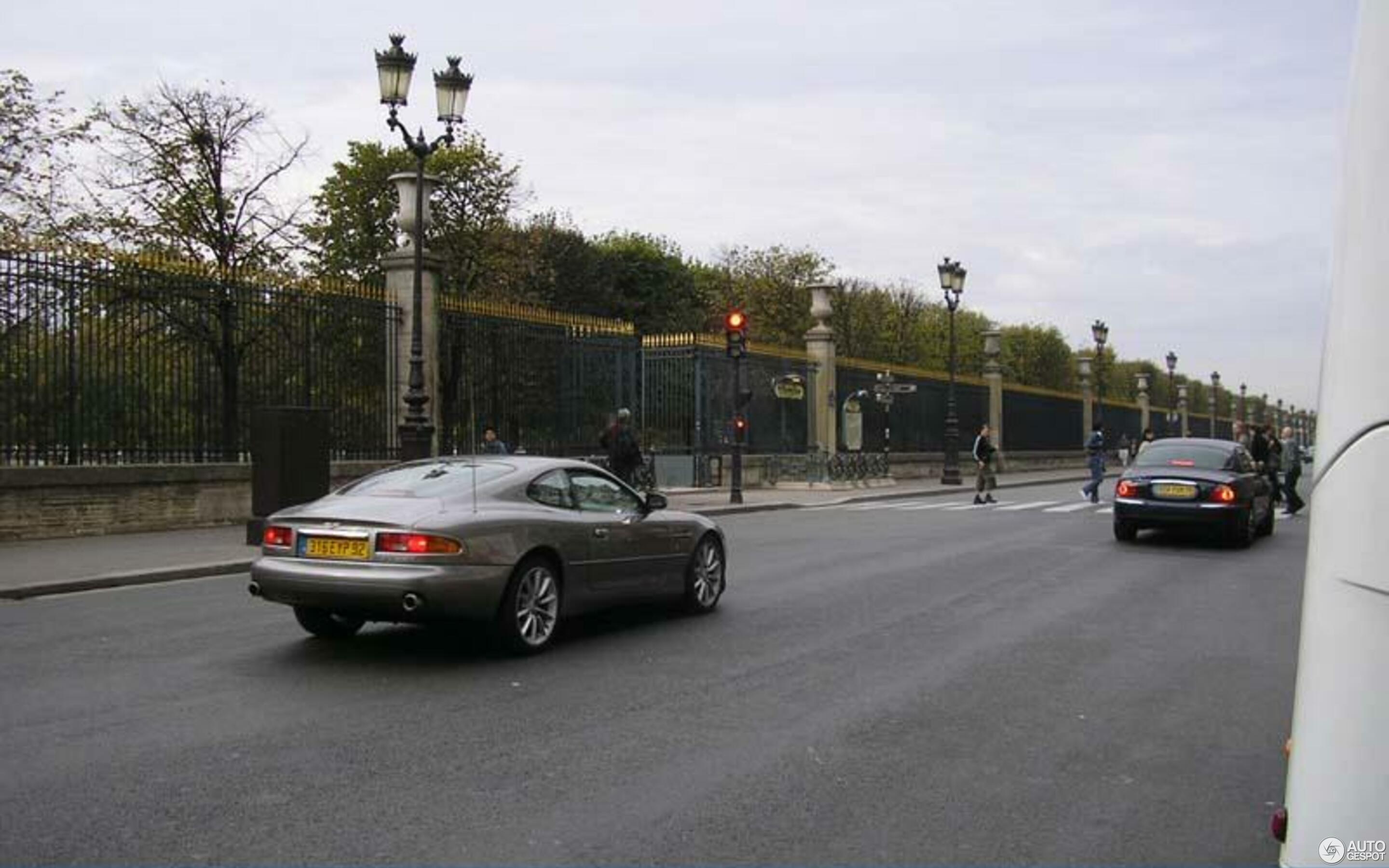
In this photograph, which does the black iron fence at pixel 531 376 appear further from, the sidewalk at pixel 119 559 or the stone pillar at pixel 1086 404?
the stone pillar at pixel 1086 404

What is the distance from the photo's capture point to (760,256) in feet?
195

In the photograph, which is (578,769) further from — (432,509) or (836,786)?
(432,509)

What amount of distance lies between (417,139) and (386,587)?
37.5 feet

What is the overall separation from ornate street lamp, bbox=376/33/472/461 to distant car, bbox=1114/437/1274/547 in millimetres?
9695

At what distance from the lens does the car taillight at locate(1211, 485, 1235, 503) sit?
16.0 m

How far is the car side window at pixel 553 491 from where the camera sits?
8.48 meters

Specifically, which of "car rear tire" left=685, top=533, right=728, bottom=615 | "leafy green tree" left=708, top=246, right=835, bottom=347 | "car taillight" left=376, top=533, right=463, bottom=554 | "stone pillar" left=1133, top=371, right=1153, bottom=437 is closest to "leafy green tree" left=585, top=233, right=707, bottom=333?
"leafy green tree" left=708, top=246, right=835, bottom=347

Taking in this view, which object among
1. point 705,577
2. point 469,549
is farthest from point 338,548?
point 705,577

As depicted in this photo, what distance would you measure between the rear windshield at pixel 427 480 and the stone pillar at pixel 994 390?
40.5 meters

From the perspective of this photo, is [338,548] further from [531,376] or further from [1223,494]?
[531,376]

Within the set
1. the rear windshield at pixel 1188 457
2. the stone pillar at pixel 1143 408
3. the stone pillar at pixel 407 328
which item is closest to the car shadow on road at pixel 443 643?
the rear windshield at pixel 1188 457

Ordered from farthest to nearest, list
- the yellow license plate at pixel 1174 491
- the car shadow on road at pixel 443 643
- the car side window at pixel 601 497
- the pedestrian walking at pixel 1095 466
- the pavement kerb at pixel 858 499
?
the pedestrian walking at pixel 1095 466 → the pavement kerb at pixel 858 499 → the yellow license plate at pixel 1174 491 → the car side window at pixel 601 497 → the car shadow on road at pixel 443 643

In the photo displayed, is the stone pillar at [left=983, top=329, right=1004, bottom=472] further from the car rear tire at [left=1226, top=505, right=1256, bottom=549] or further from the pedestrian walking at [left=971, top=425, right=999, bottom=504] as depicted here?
the car rear tire at [left=1226, top=505, right=1256, bottom=549]

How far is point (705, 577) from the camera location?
10109mm
